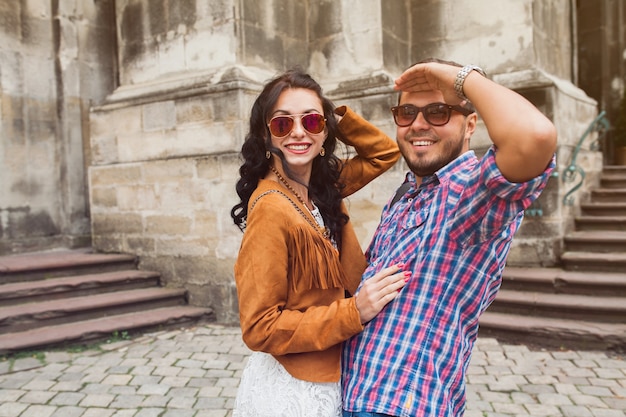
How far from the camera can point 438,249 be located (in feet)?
4.13

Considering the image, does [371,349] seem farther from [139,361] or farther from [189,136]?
[189,136]

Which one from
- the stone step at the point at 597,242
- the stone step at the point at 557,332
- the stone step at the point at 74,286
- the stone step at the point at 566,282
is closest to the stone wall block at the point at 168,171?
the stone step at the point at 74,286

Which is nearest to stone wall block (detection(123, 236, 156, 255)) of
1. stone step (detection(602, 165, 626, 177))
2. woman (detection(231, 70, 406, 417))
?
woman (detection(231, 70, 406, 417))

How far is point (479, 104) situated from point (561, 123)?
529cm

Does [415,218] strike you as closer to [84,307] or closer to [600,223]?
[84,307]

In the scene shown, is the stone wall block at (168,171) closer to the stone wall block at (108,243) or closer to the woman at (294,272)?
the stone wall block at (108,243)

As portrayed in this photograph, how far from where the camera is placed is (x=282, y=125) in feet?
5.11

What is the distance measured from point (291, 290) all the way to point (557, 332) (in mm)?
3881

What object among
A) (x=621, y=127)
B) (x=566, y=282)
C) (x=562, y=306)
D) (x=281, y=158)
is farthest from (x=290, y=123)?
(x=621, y=127)

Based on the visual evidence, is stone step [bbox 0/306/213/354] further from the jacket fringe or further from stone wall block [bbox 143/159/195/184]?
the jacket fringe

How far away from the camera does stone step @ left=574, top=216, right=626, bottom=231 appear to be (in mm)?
5930

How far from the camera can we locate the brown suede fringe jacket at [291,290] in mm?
1312

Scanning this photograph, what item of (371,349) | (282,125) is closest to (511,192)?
(371,349)

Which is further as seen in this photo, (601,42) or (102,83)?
A: (601,42)
